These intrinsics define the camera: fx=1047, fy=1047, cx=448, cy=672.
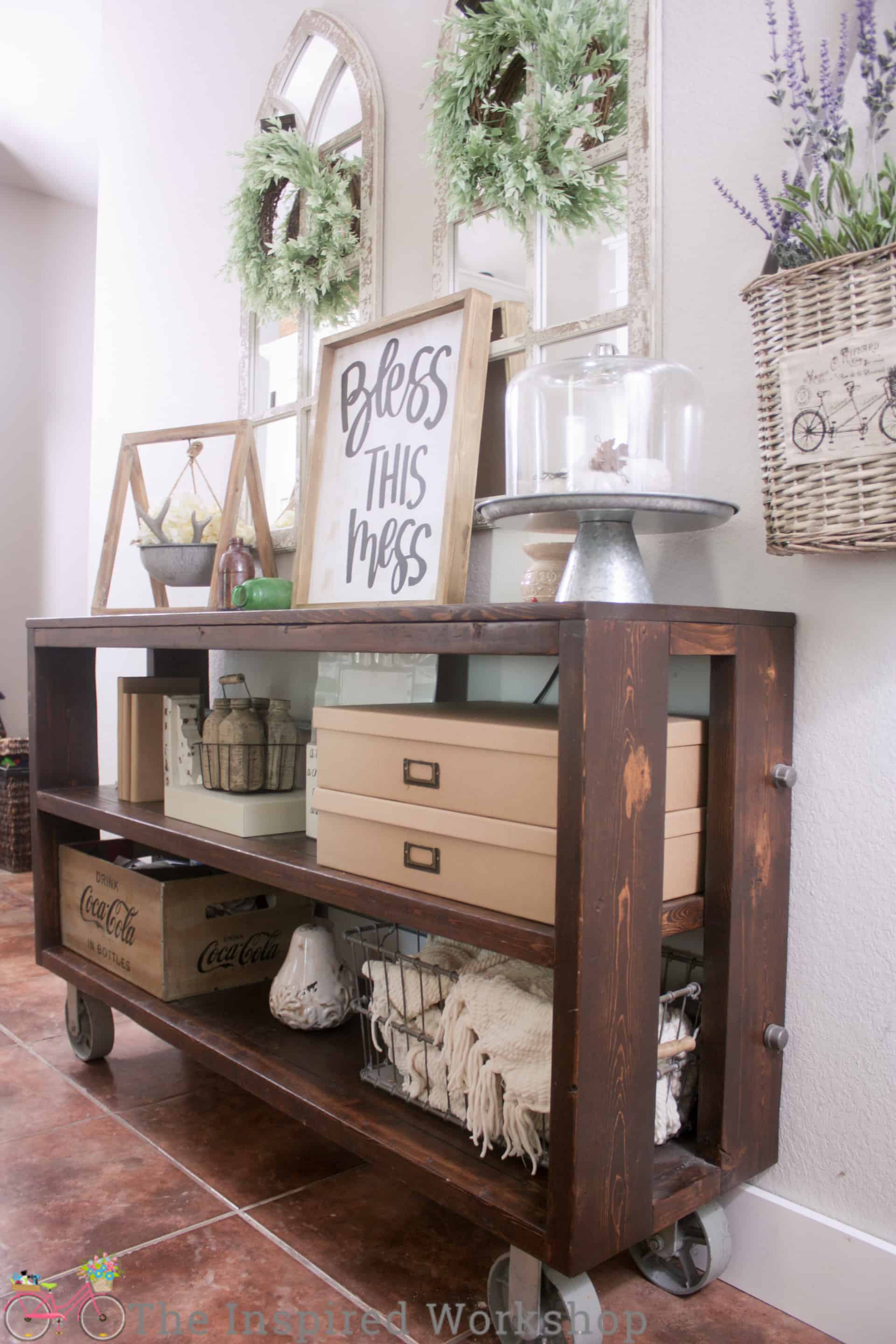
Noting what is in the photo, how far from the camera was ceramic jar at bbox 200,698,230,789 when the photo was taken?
1858mm

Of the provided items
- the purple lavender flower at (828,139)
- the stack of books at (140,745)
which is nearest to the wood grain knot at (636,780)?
the purple lavender flower at (828,139)

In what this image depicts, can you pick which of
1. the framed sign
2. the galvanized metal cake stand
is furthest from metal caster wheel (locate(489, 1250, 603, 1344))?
the framed sign

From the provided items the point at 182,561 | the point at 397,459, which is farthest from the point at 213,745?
the point at 397,459

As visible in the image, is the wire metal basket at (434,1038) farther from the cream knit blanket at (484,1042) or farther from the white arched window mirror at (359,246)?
the white arched window mirror at (359,246)

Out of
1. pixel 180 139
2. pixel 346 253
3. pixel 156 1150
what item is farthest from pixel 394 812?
pixel 180 139

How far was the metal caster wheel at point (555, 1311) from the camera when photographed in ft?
3.75

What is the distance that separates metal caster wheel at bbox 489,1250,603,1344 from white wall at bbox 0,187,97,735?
369 cm

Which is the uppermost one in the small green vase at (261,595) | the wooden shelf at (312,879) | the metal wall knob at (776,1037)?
the small green vase at (261,595)

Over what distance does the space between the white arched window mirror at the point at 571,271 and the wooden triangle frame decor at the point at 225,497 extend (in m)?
0.55

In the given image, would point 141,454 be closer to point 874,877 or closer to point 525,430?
point 525,430

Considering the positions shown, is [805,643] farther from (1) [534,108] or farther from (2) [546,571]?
(1) [534,108]

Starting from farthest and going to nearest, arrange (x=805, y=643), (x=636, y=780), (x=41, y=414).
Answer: (x=41, y=414), (x=805, y=643), (x=636, y=780)

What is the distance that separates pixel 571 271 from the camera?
159cm

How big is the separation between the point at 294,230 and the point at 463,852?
1512mm
